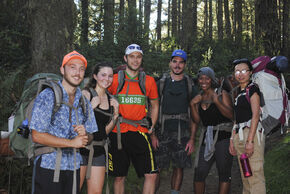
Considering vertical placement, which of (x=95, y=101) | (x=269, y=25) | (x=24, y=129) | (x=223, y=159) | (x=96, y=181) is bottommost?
(x=96, y=181)

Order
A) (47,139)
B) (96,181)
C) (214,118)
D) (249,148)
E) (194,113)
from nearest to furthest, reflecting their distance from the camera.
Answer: (47,139) < (96,181) < (249,148) < (214,118) < (194,113)

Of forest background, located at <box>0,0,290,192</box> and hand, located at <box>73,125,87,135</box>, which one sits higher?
forest background, located at <box>0,0,290,192</box>

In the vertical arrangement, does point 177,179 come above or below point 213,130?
below

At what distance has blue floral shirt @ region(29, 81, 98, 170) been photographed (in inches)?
110

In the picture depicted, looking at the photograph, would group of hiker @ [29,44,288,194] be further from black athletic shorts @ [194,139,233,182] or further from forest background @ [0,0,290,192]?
forest background @ [0,0,290,192]

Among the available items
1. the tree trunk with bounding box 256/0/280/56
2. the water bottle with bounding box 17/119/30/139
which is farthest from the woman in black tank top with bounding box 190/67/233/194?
the tree trunk with bounding box 256/0/280/56

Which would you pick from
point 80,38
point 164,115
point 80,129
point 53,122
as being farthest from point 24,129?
point 80,38

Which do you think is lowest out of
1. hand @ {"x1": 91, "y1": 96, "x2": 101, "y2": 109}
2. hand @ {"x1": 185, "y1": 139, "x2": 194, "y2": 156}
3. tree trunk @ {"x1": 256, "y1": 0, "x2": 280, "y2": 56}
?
hand @ {"x1": 185, "y1": 139, "x2": 194, "y2": 156}

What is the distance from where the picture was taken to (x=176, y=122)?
5.26 m

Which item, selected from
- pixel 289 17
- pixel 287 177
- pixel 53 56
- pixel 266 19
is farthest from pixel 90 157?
pixel 289 17

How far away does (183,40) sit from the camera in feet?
45.4

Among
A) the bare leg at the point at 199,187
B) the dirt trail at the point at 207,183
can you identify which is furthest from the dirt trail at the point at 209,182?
the bare leg at the point at 199,187

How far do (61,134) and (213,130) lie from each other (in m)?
2.80

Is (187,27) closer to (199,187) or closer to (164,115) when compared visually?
(164,115)
